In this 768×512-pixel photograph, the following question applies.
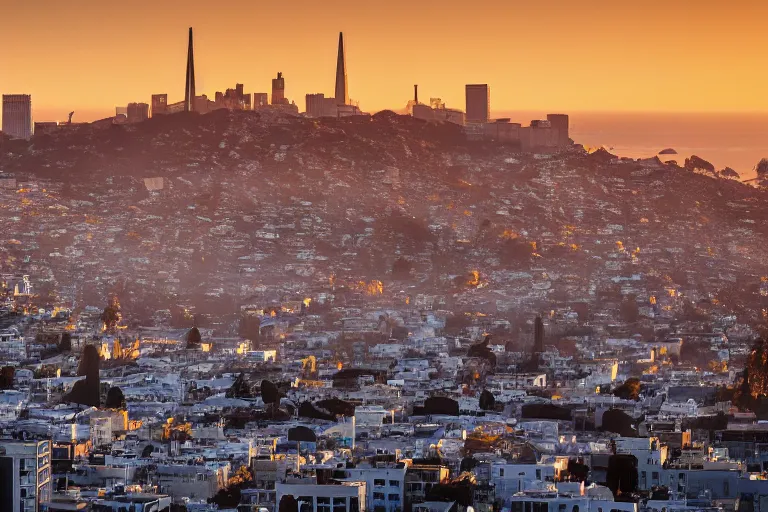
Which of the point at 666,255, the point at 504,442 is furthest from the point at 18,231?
the point at 504,442

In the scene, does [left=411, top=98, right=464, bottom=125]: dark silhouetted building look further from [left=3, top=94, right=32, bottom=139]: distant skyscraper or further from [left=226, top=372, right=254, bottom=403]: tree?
[left=226, top=372, right=254, bottom=403]: tree

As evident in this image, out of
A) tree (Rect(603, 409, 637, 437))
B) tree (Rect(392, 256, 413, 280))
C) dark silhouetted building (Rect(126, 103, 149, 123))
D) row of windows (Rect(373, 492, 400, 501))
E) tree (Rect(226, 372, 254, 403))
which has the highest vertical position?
dark silhouetted building (Rect(126, 103, 149, 123))

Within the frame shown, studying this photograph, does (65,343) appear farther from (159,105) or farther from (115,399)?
(159,105)

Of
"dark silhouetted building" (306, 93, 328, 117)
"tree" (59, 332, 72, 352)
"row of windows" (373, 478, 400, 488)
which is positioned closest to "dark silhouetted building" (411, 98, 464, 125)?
"dark silhouetted building" (306, 93, 328, 117)

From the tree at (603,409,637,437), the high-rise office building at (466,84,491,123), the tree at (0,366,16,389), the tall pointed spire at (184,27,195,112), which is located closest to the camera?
the tree at (603,409,637,437)

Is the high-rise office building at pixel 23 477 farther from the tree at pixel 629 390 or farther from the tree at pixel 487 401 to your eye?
the tree at pixel 629 390

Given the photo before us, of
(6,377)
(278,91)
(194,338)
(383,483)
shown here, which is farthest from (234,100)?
(383,483)
